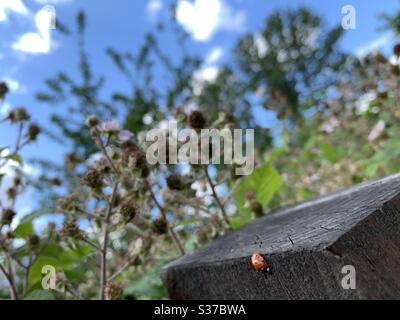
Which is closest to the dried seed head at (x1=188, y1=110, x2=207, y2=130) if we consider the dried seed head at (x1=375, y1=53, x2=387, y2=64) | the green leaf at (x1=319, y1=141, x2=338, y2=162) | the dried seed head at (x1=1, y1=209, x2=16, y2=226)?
the dried seed head at (x1=1, y1=209, x2=16, y2=226)

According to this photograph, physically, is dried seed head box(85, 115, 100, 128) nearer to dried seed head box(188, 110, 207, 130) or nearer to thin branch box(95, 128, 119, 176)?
thin branch box(95, 128, 119, 176)

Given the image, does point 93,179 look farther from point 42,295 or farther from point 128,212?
point 42,295

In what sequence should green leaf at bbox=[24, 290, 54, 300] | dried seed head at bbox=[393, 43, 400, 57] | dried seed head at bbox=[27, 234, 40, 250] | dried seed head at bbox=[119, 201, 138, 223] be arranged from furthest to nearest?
dried seed head at bbox=[393, 43, 400, 57] < dried seed head at bbox=[27, 234, 40, 250] < dried seed head at bbox=[119, 201, 138, 223] < green leaf at bbox=[24, 290, 54, 300]

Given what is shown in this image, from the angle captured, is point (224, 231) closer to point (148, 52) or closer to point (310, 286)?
point (310, 286)

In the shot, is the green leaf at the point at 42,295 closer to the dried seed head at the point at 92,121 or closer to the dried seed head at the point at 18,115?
the dried seed head at the point at 92,121

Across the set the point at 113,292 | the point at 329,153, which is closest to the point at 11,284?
the point at 113,292

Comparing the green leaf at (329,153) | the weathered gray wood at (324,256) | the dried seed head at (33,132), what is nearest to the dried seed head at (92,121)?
the dried seed head at (33,132)
